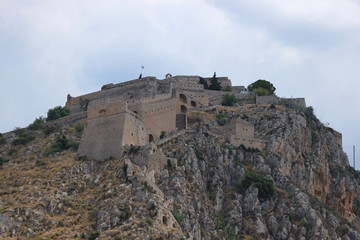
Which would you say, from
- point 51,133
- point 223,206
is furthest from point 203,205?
point 51,133

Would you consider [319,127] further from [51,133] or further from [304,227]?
[51,133]

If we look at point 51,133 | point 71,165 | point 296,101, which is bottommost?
point 71,165

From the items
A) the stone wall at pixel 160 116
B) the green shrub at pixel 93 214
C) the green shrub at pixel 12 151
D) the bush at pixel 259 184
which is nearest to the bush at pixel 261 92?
the stone wall at pixel 160 116

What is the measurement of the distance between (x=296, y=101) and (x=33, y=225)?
44.4 metres

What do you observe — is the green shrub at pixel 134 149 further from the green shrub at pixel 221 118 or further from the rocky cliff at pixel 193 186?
the green shrub at pixel 221 118

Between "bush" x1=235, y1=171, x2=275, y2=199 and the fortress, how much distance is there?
21.4 ft

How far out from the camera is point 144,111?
79875 millimetres

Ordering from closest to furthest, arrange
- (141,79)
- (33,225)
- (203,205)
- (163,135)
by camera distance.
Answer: (33,225)
(203,205)
(163,135)
(141,79)

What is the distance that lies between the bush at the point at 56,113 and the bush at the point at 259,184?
102 ft

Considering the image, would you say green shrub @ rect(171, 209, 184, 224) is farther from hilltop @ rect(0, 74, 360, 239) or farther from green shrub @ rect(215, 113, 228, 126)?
green shrub @ rect(215, 113, 228, 126)

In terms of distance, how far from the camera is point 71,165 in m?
71.6

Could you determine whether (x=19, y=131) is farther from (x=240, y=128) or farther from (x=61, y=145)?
(x=240, y=128)

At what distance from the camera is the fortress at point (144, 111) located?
73.9m

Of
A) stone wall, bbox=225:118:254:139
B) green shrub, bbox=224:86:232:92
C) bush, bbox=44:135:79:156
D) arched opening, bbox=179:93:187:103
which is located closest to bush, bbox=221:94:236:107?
green shrub, bbox=224:86:232:92
